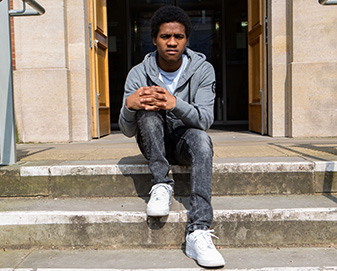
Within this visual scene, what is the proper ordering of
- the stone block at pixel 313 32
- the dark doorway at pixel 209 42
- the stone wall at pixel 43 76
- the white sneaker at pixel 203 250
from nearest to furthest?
the white sneaker at pixel 203 250 → the stone block at pixel 313 32 → the stone wall at pixel 43 76 → the dark doorway at pixel 209 42

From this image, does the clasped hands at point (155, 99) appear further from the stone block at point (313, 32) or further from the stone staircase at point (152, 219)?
the stone block at point (313, 32)

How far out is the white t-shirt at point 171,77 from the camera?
2.69 meters

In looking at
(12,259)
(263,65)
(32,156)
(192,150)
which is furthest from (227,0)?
(12,259)

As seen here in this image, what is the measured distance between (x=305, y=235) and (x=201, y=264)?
29.9 inches

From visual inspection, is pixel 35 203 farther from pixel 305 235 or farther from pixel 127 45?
pixel 127 45

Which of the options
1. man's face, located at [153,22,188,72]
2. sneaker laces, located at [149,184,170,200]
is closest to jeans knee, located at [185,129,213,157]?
sneaker laces, located at [149,184,170,200]

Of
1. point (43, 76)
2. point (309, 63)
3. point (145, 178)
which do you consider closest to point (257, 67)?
point (309, 63)

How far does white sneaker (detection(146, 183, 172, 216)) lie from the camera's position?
2244mm

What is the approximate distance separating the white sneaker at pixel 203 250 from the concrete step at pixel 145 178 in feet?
2.07

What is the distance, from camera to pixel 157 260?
2145mm

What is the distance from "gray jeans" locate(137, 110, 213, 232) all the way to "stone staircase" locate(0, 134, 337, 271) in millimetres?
188

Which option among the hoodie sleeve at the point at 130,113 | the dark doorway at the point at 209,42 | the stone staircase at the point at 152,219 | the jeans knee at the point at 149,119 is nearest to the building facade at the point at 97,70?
the stone staircase at the point at 152,219

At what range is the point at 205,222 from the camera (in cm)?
218

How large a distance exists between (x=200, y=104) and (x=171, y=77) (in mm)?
339
